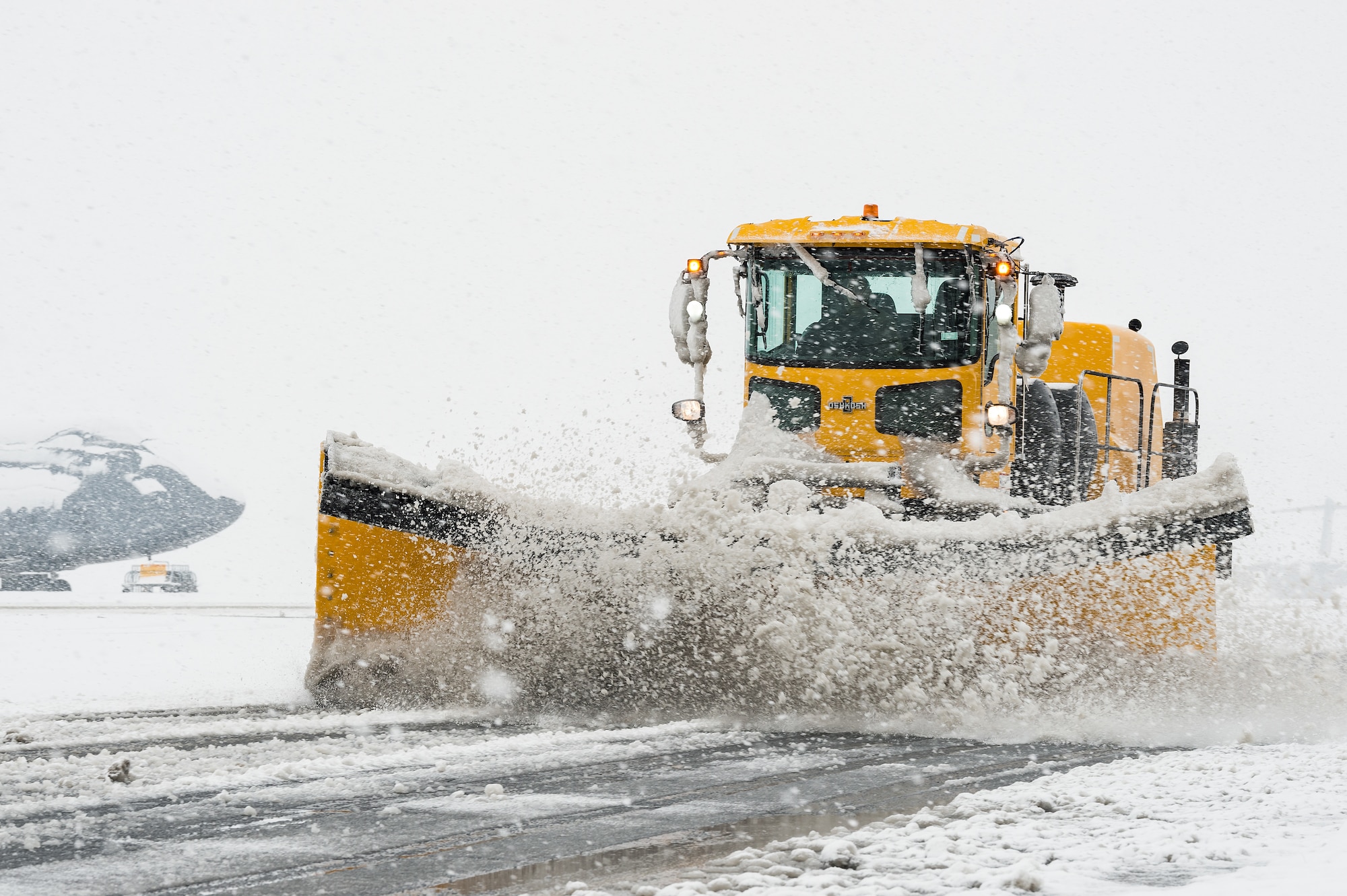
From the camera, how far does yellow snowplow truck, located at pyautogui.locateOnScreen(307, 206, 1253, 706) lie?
6.20 m

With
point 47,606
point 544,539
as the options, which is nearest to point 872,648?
point 544,539

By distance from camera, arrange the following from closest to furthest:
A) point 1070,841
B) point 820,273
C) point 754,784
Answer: point 1070,841 < point 754,784 < point 820,273

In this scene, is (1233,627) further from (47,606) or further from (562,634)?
(47,606)

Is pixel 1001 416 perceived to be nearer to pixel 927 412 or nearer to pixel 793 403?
pixel 927 412

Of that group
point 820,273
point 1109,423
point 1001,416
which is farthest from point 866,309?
point 1109,423

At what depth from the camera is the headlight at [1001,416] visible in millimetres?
7543

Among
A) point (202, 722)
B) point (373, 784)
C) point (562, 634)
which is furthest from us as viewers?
point (562, 634)

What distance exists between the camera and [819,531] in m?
6.21

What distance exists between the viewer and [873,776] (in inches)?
189

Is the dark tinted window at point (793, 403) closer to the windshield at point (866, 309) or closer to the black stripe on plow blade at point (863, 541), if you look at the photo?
the windshield at point (866, 309)

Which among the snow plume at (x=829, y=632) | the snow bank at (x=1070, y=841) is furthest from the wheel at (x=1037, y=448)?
the snow bank at (x=1070, y=841)

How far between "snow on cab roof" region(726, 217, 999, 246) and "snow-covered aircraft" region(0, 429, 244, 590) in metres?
24.4

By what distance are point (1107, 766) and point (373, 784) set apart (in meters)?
2.64

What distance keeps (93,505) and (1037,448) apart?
26.8 m
